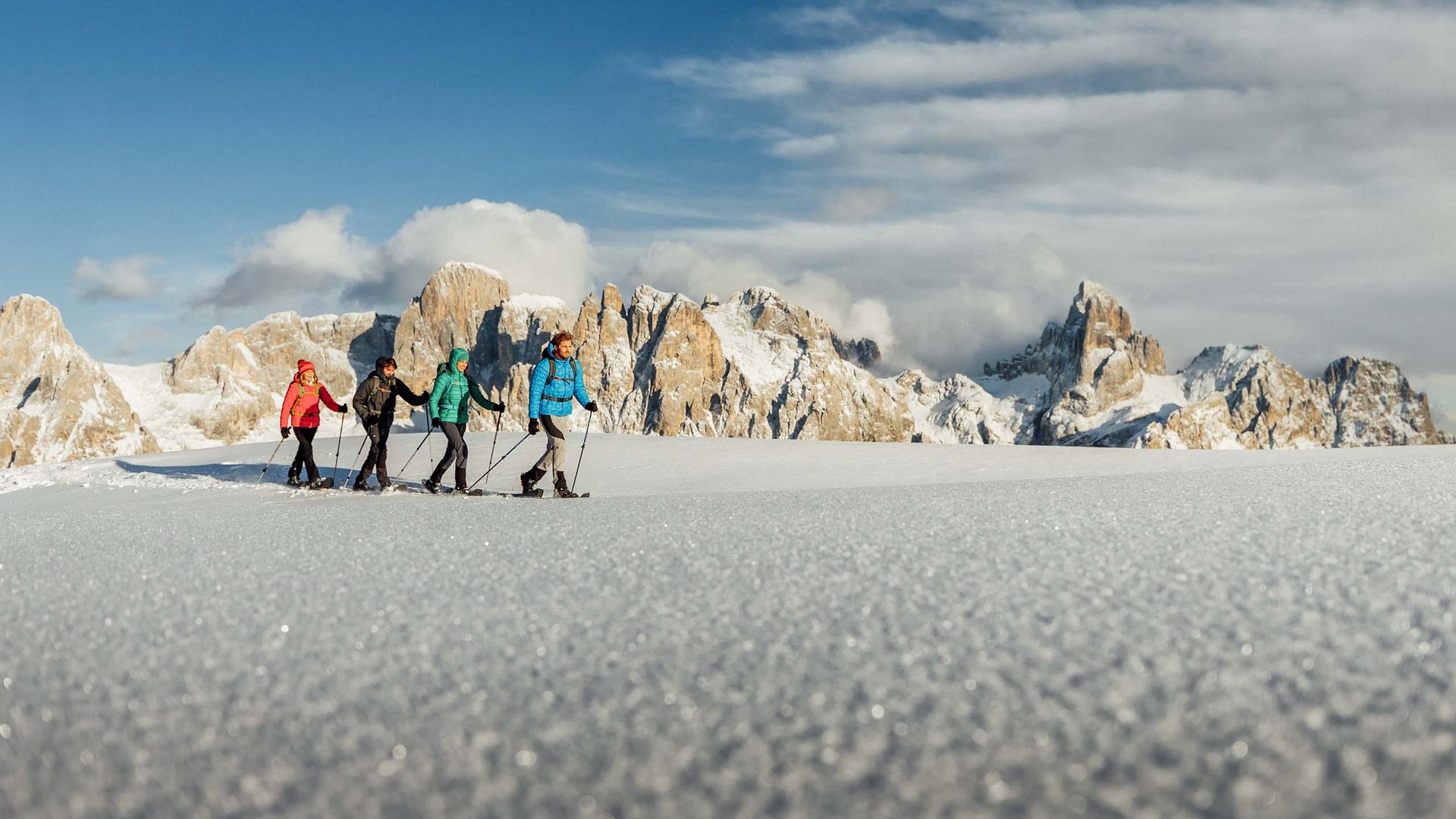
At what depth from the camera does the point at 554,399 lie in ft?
40.3

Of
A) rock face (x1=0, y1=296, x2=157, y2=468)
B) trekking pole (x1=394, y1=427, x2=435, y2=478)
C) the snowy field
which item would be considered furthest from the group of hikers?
rock face (x1=0, y1=296, x2=157, y2=468)

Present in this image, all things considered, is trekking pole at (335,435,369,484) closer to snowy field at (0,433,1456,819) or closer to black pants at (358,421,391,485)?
black pants at (358,421,391,485)

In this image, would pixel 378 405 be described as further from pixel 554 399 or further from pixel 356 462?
pixel 356 462

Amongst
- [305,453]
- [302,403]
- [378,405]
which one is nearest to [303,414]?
[302,403]

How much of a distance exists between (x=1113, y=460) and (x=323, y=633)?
49.1ft

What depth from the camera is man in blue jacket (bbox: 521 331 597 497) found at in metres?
12.1

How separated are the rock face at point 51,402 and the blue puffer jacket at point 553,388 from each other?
647ft

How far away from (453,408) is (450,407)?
0.19ft

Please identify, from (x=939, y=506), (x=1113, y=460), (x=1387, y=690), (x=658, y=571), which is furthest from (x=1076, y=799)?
(x=1113, y=460)

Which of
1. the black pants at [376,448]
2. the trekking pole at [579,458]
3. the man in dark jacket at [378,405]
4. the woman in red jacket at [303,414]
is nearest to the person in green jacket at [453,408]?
the man in dark jacket at [378,405]

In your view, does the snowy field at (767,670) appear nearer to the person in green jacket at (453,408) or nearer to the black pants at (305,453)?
the person in green jacket at (453,408)

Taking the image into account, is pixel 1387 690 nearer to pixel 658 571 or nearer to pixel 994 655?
pixel 994 655

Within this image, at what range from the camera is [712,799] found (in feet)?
7.84

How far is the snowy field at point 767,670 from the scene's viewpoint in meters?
2.45
